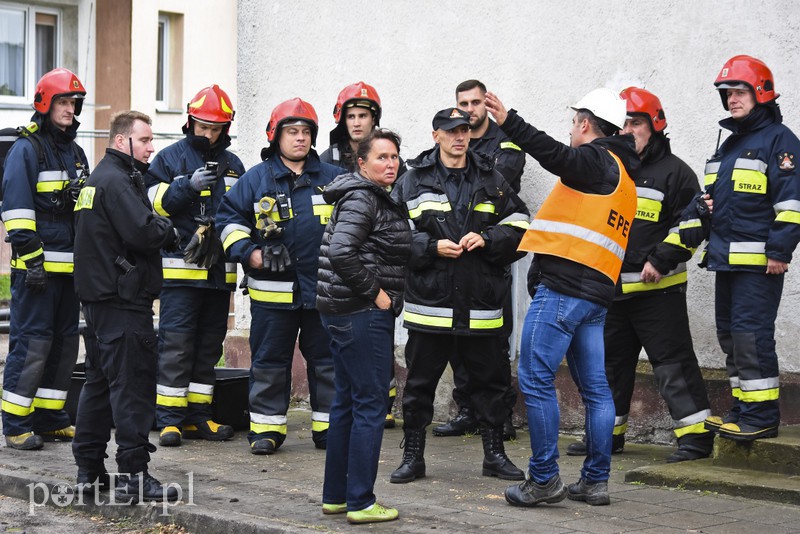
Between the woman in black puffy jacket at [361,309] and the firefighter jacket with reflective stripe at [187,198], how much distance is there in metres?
2.64

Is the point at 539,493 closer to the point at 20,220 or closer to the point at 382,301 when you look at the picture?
the point at 382,301

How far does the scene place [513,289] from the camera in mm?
9445

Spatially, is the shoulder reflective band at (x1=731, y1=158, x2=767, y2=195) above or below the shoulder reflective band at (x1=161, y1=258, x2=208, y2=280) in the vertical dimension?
above

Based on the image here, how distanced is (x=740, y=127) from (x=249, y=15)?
18.2ft

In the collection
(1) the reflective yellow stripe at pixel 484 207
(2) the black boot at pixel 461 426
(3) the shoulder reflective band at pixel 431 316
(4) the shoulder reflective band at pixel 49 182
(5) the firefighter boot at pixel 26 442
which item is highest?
(4) the shoulder reflective band at pixel 49 182

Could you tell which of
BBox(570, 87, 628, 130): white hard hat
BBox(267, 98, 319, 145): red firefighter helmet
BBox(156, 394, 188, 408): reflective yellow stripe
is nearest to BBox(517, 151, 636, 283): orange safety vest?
BBox(570, 87, 628, 130): white hard hat

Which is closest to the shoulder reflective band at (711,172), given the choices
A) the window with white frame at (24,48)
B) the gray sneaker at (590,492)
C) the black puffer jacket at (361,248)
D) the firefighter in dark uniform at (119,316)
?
the gray sneaker at (590,492)

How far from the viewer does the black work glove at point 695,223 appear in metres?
7.59

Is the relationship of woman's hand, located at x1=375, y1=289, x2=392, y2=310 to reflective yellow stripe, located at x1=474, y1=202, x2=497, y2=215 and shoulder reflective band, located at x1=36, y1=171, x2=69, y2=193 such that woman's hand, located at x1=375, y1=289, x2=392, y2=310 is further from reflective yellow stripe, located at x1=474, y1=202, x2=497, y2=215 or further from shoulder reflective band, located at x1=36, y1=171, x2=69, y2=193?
shoulder reflective band, located at x1=36, y1=171, x2=69, y2=193

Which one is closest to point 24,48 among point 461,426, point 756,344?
point 461,426

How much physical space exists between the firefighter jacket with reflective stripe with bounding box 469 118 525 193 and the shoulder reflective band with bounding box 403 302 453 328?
5.54ft

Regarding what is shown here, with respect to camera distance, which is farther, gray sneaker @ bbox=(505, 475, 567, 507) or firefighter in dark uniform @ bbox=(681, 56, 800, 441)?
firefighter in dark uniform @ bbox=(681, 56, 800, 441)

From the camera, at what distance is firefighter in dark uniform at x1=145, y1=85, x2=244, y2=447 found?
8852 mm

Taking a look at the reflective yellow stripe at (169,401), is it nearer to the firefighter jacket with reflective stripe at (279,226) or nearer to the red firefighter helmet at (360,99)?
the firefighter jacket with reflective stripe at (279,226)
